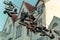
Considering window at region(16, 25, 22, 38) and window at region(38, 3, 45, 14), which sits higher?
window at region(38, 3, 45, 14)

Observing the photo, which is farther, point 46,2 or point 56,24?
point 46,2

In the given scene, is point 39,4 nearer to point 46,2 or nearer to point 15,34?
point 46,2

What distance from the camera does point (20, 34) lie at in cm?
4106

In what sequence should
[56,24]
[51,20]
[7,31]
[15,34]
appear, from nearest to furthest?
1. [56,24]
2. [51,20]
3. [15,34]
4. [7,31]

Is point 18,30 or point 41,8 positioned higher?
point 41,8

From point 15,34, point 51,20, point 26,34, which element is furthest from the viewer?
point 15,34

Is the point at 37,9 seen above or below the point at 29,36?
above

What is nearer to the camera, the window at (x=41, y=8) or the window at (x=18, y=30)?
the window at (x=41, y=8)

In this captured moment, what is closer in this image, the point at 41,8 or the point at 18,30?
the point at 41,8

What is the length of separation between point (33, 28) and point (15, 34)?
24240mm

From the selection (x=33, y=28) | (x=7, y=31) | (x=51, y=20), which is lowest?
(x=7, y=31)

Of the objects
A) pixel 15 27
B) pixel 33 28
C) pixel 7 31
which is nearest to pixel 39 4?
pixel 15 27

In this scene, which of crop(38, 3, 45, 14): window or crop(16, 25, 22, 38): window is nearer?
crop(38, 3, 45, 14): window

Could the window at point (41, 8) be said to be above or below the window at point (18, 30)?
above
